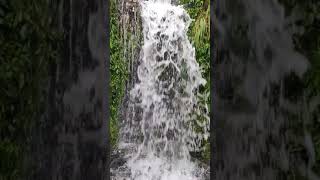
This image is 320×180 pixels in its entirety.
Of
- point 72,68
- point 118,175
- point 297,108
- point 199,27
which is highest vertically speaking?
point 199,27

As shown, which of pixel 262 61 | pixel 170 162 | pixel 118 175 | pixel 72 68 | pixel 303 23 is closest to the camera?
pixel 303 23

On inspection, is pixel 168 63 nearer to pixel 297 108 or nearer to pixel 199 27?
pixel 199 27

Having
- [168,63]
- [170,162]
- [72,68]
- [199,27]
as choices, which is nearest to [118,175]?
[170,162]

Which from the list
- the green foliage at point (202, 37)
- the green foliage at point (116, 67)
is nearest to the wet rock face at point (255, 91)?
the green foliage at point (202, 37)

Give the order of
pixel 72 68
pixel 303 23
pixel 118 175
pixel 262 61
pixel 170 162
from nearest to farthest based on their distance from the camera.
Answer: pixel 303 23, pixel 262 61, pixel 72 68, pixel 118 175, pixel 170 162

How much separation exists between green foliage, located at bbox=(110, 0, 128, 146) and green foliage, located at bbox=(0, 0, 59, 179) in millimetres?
5973

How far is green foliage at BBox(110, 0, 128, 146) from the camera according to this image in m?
7.59

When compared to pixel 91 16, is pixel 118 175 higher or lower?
lower

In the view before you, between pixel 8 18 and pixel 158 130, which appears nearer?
pixel 8 18

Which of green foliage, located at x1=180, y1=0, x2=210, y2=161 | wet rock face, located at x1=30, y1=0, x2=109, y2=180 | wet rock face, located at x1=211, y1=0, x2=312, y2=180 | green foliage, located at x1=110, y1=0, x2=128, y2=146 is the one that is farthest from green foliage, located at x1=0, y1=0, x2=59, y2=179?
green foliage, located at x1=110, y1=0, x2=128, y2=146

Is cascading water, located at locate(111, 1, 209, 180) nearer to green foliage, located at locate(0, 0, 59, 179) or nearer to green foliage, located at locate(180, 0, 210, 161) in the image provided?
green foliage, located at locate(180, 0, 210, 161)

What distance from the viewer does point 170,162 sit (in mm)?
7434

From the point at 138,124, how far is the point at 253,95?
20.5 feet

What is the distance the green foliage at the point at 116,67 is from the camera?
759 centimetres
